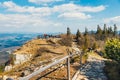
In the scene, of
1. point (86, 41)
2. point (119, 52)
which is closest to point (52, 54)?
point (86, 41)

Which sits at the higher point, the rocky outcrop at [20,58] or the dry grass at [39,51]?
the dry grass at [39,51]

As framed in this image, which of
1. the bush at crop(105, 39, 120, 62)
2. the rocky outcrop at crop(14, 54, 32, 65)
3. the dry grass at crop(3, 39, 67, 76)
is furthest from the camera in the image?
the rocky outcrop at crop(14, 54, 32, 65)

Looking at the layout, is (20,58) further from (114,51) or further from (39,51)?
(114,51)

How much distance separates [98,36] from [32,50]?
105 feet

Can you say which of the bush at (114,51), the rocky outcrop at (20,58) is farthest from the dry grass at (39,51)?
the bush at (114,51)

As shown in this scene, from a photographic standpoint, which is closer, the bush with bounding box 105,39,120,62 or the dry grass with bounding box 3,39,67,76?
the bush with bounding box 105,39,120,62

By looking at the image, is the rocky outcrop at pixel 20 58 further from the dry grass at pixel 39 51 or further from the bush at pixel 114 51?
the bush at pixel 114 51

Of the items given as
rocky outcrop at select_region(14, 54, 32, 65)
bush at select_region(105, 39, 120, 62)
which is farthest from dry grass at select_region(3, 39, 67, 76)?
bush at select_region(105, 39, 120, 62)

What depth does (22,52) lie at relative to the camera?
41781 millimetres

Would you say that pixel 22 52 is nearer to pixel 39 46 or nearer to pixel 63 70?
pixel 39 46

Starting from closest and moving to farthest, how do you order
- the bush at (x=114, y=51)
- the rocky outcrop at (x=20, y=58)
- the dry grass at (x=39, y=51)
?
the bush at (x=114, y=51) < the dry grass at (x=39, y=51) < the rocky outcrop at (x=20, y=58)

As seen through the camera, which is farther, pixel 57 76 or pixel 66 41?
pixel 66 41

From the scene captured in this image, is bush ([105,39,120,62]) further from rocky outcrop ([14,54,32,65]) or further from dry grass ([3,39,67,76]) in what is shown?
rocky outcrop ([14,54,32,65])

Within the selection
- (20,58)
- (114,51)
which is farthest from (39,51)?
(114,51)
